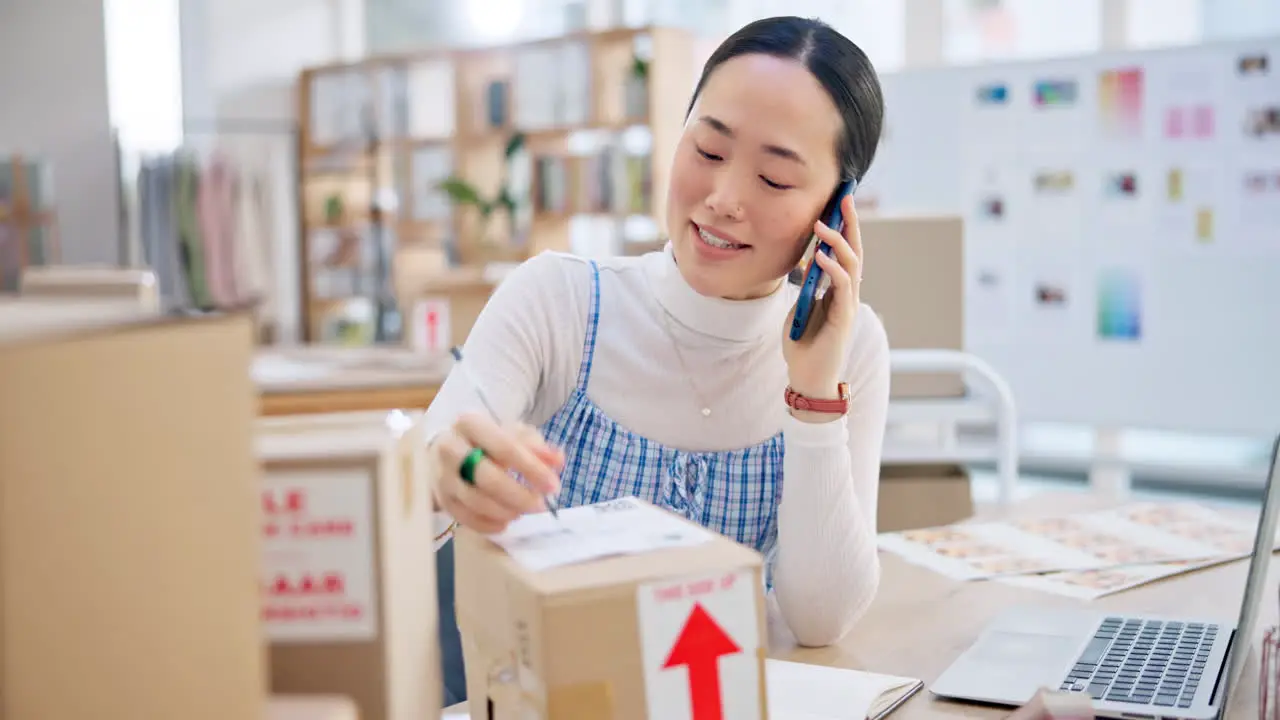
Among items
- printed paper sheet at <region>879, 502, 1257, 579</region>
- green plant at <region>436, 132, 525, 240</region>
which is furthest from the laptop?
green plant at <region>436, 132, 525, 240</region>

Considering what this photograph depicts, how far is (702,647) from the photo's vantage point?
0.81 meters

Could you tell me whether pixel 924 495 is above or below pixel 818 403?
below

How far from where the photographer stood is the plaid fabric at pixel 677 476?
1.51 m

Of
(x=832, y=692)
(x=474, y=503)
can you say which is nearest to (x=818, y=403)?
(x=832, y=692)

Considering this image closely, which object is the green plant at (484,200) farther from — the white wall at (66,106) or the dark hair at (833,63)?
the dark hair at (833,63)

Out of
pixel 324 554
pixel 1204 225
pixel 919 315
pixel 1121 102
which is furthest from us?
pixel 1121 102

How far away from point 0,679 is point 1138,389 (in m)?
4.35

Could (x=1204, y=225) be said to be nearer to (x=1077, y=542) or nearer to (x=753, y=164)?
(x=1077, y=542)

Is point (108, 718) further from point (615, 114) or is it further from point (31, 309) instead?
point (615, 114)

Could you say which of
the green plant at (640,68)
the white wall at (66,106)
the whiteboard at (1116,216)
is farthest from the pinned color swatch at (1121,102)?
the white wall at (66,106)

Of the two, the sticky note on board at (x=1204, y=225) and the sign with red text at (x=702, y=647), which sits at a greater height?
the sticky note on board at (x=1204, y=225)

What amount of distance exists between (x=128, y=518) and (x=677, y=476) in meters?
0.96

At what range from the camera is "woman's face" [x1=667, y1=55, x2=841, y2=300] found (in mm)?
1424

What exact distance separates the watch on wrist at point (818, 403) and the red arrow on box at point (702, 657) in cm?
60
